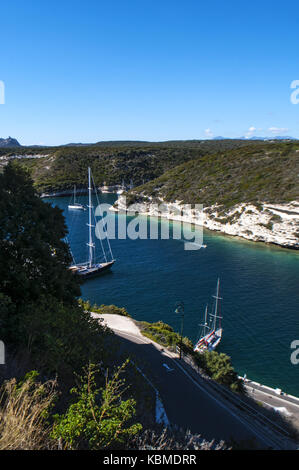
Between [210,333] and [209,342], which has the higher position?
[210,333]

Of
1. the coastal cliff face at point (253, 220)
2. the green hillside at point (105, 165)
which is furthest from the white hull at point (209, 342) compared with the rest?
the green hillside at point (105, 165)

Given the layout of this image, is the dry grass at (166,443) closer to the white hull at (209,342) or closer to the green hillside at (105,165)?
the white hull at (209,342)

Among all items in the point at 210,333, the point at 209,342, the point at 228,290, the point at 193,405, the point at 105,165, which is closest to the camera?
the point at 193,405

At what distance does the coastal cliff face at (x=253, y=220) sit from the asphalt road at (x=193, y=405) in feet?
147

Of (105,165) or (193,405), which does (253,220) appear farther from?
(105,165)

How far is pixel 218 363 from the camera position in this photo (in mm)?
20719

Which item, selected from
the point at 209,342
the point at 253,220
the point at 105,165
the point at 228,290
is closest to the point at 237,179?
the point at 253,220

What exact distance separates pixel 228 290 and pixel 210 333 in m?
10.7

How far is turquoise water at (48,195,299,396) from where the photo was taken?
88.3 ft

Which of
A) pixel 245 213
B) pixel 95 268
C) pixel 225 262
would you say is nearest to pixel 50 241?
pixel 95 268

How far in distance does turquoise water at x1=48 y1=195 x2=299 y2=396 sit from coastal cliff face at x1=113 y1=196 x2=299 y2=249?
9.41 feet

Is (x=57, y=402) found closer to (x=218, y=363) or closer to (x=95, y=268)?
(x=218, y=363)

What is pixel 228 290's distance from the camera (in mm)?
38438
